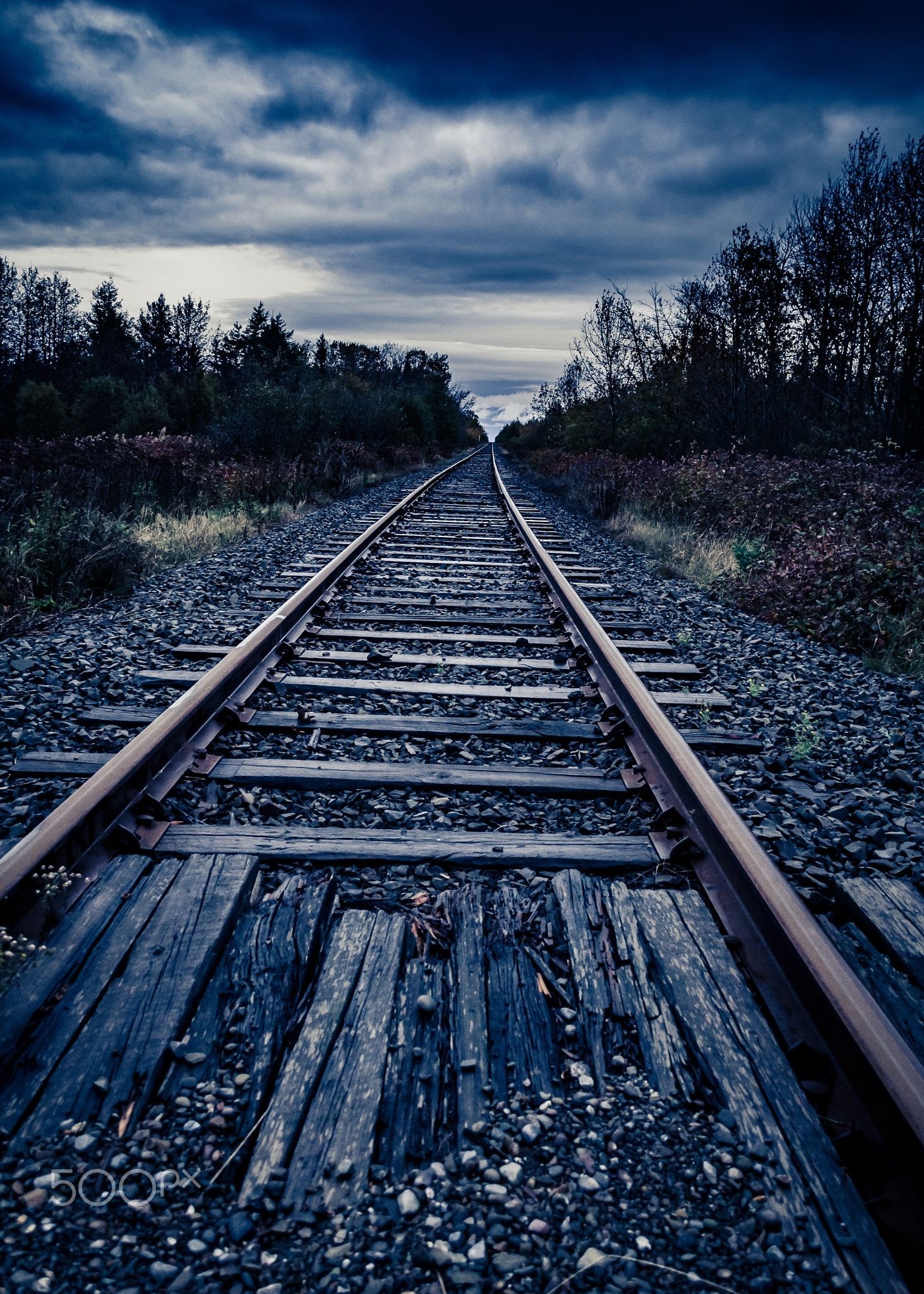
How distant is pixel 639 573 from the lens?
7.88 m

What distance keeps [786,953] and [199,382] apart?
44.0m

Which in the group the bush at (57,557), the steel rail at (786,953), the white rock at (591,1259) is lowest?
the white rock at (591,1259)

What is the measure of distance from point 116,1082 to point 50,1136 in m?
0.15

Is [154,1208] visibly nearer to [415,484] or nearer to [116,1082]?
[116,1082]

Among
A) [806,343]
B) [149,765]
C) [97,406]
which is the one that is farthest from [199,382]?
[149,765]

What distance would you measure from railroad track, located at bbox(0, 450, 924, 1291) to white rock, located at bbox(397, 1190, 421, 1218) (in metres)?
0.06

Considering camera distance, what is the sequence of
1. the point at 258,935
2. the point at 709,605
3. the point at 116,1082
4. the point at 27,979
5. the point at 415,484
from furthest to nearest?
the point at 415,484
the point at 709,605
the point at 258,935
the point at 27,979
the point at 116,1082

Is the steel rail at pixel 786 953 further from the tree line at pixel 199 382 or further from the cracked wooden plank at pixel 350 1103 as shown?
the tree line at pixel 199 382

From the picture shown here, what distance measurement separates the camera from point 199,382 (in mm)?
40312

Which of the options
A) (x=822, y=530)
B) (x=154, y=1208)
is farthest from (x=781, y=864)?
(x=822, y=530)

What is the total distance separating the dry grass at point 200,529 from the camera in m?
7.62

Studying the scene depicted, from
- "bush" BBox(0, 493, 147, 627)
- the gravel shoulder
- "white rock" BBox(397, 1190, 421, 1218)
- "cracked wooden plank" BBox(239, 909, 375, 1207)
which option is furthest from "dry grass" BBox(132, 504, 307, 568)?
"white rock" BBox(397, 1190, 421, 1218)

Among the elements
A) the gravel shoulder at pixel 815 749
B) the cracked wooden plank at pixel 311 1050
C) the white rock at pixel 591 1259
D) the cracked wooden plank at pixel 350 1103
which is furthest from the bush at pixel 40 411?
the white rock at pixel 591 1259

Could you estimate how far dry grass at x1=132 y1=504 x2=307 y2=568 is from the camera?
762 centimetres
